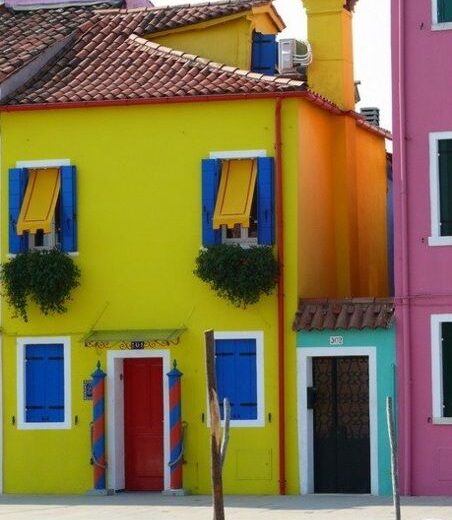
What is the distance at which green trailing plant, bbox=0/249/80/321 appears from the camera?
3062 centimetres

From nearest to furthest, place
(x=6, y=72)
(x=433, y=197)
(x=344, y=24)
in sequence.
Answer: (x=433, y=197) → (x=6, y=72) → (x=344, y=24)

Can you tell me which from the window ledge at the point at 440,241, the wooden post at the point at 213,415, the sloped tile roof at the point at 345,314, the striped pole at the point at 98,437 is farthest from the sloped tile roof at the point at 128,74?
the wooden post at the point at 213,415

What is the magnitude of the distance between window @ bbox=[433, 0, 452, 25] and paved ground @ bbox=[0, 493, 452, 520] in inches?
285

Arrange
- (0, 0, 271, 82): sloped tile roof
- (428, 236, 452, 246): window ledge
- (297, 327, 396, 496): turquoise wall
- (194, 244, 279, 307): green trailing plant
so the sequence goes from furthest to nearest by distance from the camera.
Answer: (0, 0, 271, 82): sloped tile roof
(194, 244, 279, 307): green trailing plant
(297, 327, 396, 496): turquoise wall
(428, 236, 452, 246): window ledge

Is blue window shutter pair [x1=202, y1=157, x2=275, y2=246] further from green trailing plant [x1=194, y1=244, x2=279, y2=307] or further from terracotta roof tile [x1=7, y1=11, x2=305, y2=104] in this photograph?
terracotta roof tile [x1=7, y1=11, x2=305, y2=104]

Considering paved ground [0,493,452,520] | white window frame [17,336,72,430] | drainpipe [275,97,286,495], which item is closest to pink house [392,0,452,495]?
paved ground [0,493,452,520]

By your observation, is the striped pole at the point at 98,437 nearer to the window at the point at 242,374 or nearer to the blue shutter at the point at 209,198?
the window at the point at 242,374

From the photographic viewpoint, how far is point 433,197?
2938cm

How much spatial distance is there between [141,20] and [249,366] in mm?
7161

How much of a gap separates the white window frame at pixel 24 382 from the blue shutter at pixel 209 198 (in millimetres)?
2867

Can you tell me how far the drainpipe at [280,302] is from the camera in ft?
98.2

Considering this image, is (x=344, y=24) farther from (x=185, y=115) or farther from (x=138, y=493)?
(x=138, y=493)

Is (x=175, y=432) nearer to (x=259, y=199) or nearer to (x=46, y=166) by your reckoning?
(x=259, y=199)

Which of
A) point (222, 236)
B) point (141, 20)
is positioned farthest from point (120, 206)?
point (141, 20)
